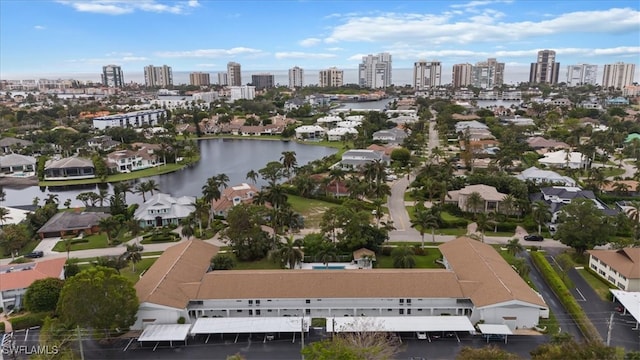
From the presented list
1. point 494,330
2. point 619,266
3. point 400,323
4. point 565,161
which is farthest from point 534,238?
point 565,161

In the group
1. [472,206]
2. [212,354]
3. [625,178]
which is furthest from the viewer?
[625,178]

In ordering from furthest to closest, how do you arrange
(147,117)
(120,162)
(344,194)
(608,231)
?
1. (147,117)
2. (120,162)
3. (344,194)
4. (608,231)

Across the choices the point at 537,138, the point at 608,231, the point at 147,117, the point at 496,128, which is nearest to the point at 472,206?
the point at 608,231

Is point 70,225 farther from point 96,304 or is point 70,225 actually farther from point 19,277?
point 96,304

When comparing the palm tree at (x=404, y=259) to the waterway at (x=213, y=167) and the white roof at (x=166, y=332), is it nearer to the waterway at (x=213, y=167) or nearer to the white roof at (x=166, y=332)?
the white roof at (x=166, y=332)

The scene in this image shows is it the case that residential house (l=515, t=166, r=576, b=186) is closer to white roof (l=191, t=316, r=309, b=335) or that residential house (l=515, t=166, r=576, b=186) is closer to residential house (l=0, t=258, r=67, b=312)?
white roof (l=191, t=316, r=309, b=335)

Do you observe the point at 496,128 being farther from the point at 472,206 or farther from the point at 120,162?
the point at 120,162

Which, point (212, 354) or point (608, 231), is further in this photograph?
point (608, 231)

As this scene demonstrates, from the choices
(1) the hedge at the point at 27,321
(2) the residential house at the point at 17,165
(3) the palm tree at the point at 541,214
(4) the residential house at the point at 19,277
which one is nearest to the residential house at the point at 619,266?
(3) the palm tree at the point at 541,214

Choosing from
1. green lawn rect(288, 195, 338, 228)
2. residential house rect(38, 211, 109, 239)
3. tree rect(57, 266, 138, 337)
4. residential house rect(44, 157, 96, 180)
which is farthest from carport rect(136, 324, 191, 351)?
residential house rect(44, 157, 96, 180)
